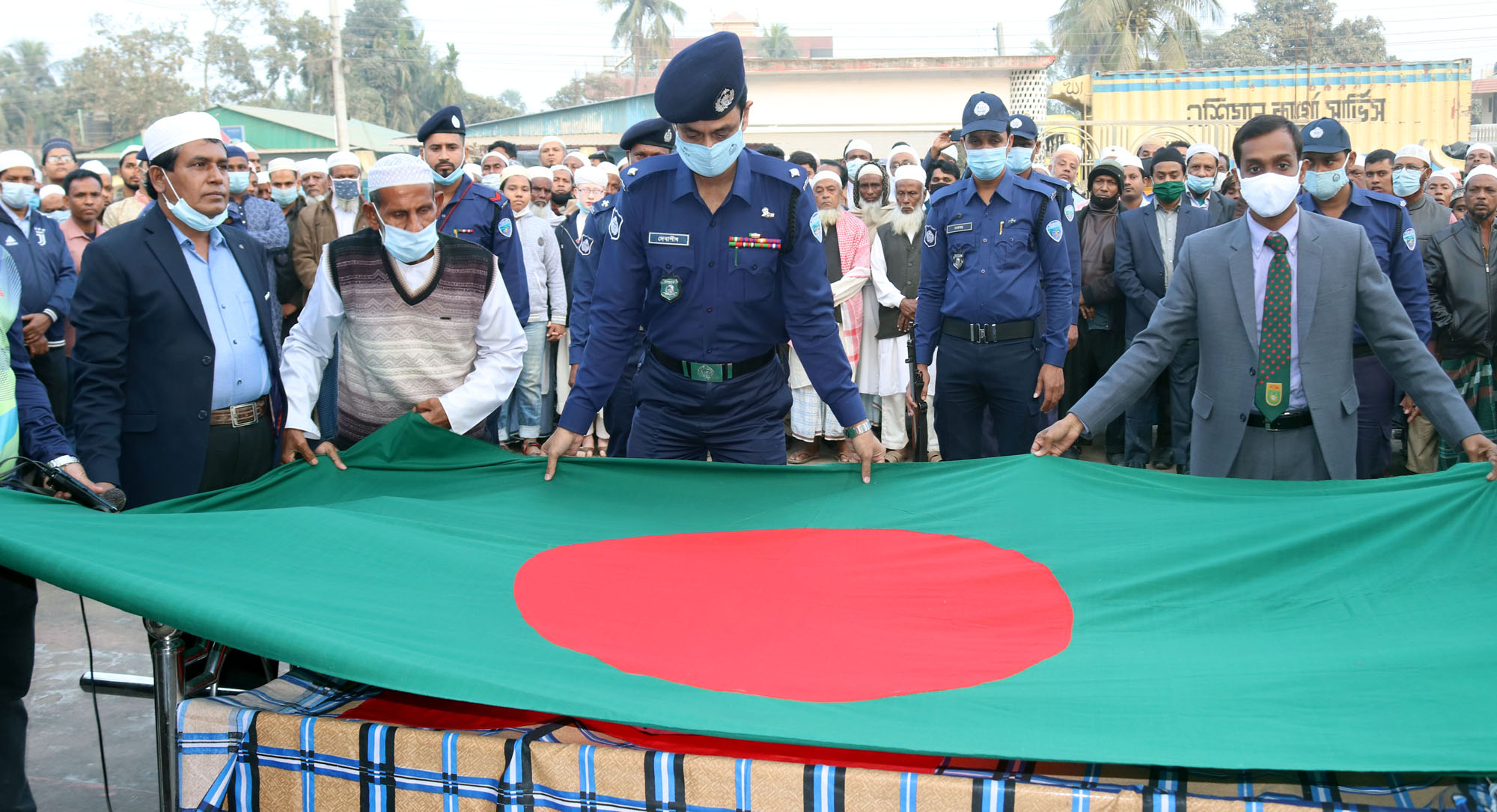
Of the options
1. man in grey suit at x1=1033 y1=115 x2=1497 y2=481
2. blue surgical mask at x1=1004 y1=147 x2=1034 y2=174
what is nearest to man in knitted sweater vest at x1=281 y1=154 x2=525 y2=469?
man in grey suit at x1=1033 y1=115 x2=1497 y2=481

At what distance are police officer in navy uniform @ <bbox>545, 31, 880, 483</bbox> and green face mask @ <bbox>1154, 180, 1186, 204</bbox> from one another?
4331mm

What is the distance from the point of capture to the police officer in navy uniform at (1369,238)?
5.32 metres

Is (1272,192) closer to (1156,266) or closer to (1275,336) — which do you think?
(1275,336)

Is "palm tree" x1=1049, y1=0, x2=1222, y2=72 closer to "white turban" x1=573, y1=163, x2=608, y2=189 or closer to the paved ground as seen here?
"white turban" x1=573, y1=163, x2=608, y2=189

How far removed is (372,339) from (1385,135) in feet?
77.5

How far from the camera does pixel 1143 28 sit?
31.6m

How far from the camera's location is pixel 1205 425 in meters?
3.78

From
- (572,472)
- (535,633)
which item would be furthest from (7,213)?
(535,633)

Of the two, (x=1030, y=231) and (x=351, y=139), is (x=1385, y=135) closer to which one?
(x=1030, y=231)

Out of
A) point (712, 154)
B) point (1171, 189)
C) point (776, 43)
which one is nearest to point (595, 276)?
point (712, 154)

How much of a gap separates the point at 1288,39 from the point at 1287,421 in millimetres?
52415

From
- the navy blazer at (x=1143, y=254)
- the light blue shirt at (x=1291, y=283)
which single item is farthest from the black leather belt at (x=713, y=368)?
the navy blazer at (x=1143, y=254)

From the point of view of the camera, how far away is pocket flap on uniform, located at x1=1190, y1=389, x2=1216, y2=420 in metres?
3.75

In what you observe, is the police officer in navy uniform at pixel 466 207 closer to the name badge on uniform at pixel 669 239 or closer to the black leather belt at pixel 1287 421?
the name badge on uniform at pixel 669 239
